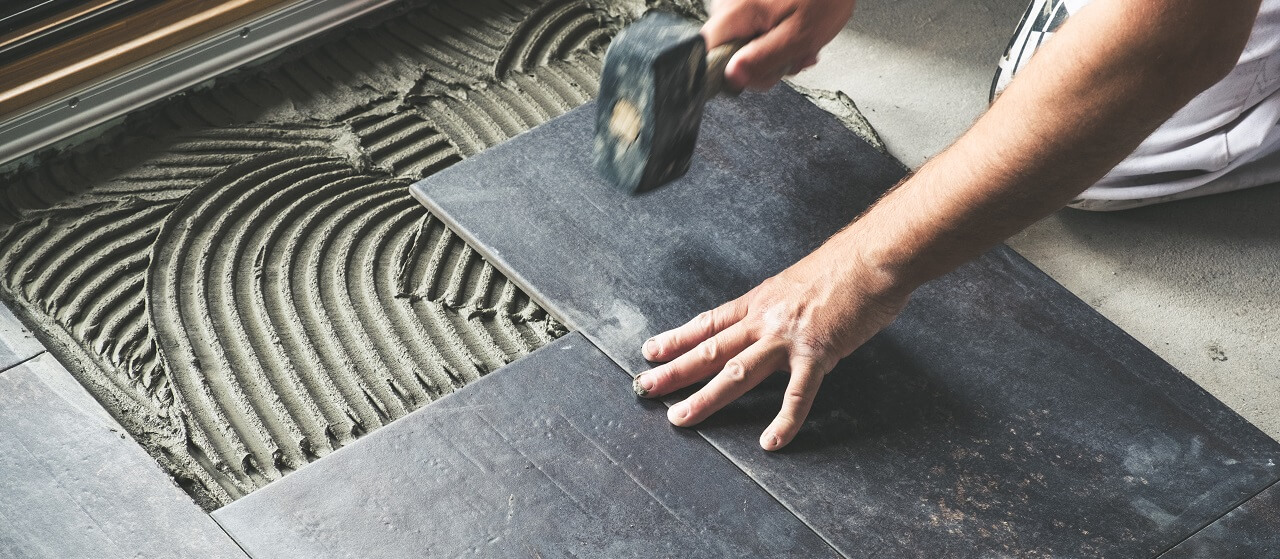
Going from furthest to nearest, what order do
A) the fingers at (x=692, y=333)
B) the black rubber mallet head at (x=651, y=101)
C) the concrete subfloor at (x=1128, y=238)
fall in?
1. the concrete subfloor at (x=1128, y=238)
2. the fingers at (x=692, y=333)
3. the black rubber mallet head at (x=651, y=101)

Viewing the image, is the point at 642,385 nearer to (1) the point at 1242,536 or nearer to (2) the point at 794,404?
(2) the point at 794,404

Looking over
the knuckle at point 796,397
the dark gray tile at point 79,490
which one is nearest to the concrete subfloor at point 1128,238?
the knuckle at point 796,397

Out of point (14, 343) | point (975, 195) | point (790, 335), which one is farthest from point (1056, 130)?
point (14, 343)

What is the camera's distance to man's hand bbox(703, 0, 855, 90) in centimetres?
189

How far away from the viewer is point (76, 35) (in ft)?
7.66

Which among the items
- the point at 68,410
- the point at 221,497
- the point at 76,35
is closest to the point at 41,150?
the point at 76,35

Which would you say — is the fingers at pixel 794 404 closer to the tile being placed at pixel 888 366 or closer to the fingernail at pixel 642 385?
the tile being placed at pixel 888 366

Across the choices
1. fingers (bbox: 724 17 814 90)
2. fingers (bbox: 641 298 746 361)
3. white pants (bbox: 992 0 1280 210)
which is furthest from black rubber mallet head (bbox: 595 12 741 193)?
white pants (bbox: 992 0 1280 210)

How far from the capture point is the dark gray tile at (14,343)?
1.94 meters

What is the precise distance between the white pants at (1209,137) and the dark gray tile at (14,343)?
218 centimetres

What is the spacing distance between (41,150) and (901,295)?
5.96 feet

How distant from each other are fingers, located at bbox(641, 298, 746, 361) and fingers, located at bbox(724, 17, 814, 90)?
0.39m

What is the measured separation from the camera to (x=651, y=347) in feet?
6.43

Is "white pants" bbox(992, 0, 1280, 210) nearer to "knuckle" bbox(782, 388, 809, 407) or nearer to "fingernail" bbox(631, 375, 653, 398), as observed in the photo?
"knuckle" bbox(782, 388, 809, 407)
